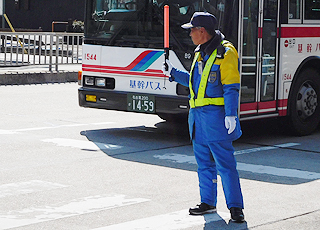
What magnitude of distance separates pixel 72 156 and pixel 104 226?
3052 millimetres

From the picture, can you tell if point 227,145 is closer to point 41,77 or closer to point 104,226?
point 104,226

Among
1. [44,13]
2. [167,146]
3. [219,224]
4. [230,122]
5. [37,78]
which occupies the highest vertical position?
[44,13]

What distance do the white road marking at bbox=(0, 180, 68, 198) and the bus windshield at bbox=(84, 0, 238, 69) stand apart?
3.12 meters

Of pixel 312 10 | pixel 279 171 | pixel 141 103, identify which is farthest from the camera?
pixel 312 10

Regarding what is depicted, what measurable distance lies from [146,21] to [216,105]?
4.30 meters

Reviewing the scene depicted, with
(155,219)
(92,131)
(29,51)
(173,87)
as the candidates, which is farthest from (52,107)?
(155,219)

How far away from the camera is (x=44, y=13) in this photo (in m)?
39.8

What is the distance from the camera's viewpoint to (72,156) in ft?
27.8

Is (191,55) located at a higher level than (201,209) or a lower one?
higher

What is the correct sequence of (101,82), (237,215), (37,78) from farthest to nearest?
(37,78) < (101,82) < (237,215)

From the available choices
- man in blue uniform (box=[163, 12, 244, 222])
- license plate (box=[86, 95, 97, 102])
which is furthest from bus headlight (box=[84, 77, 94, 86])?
man in blue uniform (box=[163, 12, 244, 222])

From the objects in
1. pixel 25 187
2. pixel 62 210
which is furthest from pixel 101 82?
pixel 62 210

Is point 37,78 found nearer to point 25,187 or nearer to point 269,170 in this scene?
point 269,170

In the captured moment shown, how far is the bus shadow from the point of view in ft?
26.5
